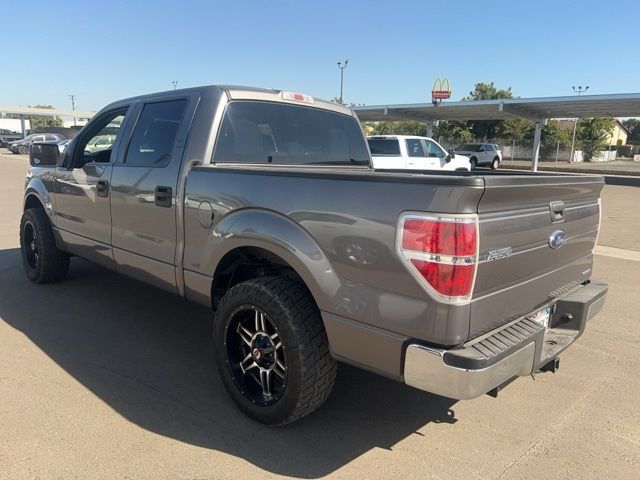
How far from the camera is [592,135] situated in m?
53.8

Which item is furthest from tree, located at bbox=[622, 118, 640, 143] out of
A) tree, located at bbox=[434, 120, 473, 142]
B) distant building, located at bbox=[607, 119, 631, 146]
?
tree, located at bbox=[434, 120, 473, 142]

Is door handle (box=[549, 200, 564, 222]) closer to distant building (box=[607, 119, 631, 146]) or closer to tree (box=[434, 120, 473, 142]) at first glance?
tree (box=[434, 120, 473, 142])

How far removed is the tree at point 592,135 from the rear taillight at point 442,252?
A: 2205 inches

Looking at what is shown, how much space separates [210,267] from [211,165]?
679mm

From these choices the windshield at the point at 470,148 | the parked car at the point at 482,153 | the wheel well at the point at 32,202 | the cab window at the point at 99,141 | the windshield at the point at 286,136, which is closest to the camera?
the windshield at the point at 286,136

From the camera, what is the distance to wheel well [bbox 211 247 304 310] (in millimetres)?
3020

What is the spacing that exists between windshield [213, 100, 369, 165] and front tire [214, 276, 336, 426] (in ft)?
3.64

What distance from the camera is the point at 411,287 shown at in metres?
2.24

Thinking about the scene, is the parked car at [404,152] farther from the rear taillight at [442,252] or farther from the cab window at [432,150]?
the rear taillight at [442,252]

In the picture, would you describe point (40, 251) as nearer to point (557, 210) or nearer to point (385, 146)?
point (557, 210)

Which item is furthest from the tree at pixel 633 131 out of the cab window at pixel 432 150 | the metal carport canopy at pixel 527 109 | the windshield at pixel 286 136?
the windshield at pixel 286 136

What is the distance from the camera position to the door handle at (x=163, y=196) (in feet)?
11.4

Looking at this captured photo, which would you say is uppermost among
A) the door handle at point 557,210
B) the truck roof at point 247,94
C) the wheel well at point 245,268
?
the truck roof at point 247,94

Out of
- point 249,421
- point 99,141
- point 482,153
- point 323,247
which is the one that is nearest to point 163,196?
point 323,247
